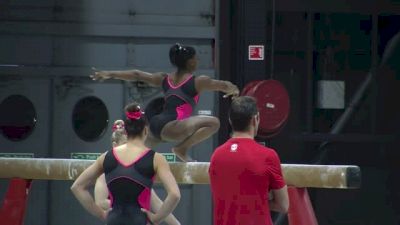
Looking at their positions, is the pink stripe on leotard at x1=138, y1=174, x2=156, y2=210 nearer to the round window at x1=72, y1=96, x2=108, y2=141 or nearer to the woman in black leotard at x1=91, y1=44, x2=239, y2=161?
the woman in black leotard at x1=91, y1=44, x2=239, y2=161

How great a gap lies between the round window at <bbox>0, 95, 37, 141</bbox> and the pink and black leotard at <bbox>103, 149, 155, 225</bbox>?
607 cm

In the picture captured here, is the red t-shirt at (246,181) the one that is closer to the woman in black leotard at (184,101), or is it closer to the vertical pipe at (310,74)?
the woman in black leotard at (184,101)

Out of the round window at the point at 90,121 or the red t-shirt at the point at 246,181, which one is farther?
the round window at the point at 90,121

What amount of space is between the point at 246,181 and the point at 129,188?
98 centimetres

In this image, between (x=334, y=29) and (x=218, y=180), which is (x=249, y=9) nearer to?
(x=334, y=29)

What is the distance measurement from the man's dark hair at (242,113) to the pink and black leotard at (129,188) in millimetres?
845

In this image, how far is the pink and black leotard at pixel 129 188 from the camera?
6.20 meters

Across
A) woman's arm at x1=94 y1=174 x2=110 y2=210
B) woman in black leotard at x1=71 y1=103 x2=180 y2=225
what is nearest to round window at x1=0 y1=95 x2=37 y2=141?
woman's arm at x1=94 y1=174 x2=110 y2=210

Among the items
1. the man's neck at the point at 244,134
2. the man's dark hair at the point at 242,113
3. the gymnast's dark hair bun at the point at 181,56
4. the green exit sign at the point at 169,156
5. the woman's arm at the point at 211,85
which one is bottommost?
the green exit sign at the point at 169,156

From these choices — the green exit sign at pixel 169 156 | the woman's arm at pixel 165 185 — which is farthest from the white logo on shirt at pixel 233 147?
the green exit sign at pixel 169 156

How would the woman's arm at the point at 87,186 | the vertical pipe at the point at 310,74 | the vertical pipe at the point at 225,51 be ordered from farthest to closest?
the vertical pipe at the point at 310,74
the vertical pipe at the point at 225,51
the woman's arm at the point at 87,186

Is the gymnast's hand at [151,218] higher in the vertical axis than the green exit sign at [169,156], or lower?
higher

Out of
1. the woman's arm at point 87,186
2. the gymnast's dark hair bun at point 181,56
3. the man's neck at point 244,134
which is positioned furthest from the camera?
the gymnast's dark hair bun at point 181,56

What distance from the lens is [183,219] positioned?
1214 centimetres
